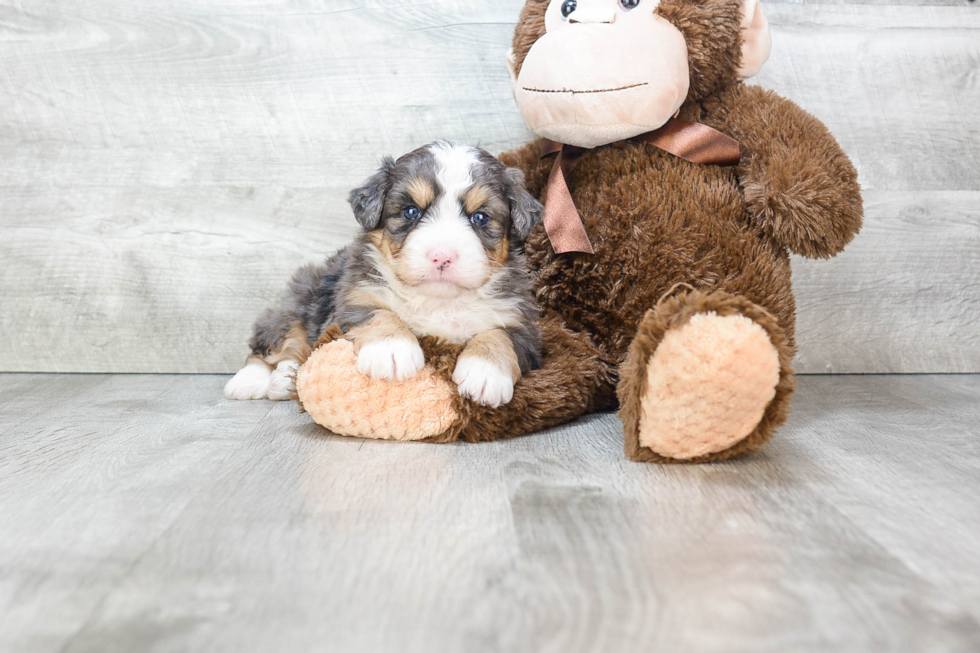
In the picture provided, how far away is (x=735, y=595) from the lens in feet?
3.66

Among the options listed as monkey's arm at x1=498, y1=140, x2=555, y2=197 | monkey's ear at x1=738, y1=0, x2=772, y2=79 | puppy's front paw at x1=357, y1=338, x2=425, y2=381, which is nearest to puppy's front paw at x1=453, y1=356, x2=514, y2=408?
puppy's front paw at x1=357, y1=338, x2=425, y2=381

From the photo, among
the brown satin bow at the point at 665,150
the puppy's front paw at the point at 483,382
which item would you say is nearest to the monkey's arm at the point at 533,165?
the brown satin bow at the point at 665,150

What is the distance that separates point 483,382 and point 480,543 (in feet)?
1.89

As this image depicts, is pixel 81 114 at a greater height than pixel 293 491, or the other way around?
pixel 81 114

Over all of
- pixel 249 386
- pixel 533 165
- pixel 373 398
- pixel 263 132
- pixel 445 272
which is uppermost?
pixel 263 132

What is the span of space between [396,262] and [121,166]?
58.7 inches

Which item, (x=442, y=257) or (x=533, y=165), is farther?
(x=533, y=165)

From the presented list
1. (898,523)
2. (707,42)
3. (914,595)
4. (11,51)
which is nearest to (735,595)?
(914,595)

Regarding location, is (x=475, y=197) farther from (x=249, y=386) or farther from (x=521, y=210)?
(x=249, y=386)

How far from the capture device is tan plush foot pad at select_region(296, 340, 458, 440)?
1.86m

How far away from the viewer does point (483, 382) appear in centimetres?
183

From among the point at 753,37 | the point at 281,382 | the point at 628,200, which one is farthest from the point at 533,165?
A: the point at 281,382

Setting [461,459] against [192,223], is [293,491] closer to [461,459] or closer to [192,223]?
[461,459]

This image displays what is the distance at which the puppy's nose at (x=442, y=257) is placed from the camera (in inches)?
71.9
